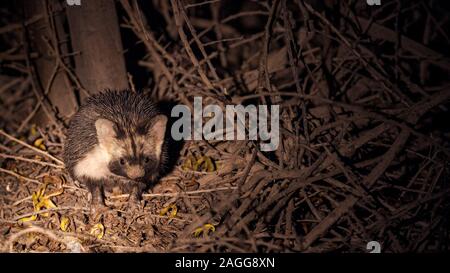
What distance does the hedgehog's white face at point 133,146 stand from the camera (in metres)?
4.28

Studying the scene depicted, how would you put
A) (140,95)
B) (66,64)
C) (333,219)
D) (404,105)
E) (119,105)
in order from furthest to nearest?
1. (66,64)
2. (140,95)
3. (119,105)
4. (404,105)
5. (333,219)

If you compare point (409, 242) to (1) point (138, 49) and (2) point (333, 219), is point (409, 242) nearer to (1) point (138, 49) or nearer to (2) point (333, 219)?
(2) point (333, 219)

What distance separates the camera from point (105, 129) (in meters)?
4.36

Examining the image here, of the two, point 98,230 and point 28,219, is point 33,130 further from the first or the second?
point 98,230

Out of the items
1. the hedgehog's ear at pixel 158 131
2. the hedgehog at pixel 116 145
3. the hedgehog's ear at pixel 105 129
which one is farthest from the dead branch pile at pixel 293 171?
the hedgehog's ear at pixel 105 129

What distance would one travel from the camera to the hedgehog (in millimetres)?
4340

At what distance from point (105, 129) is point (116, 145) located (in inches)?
7.3

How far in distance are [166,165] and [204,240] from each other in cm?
170

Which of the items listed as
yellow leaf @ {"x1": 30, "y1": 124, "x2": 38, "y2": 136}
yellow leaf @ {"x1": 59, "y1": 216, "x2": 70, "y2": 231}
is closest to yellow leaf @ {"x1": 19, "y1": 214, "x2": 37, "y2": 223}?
yellow leaf @ {"x1": 59, "y1": 216, "x2": 70, "y2": 231}

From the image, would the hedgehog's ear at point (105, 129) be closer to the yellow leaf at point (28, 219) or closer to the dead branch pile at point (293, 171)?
the dead branch pile at point (293, 171)

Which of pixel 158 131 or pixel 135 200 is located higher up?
pixel 158 131

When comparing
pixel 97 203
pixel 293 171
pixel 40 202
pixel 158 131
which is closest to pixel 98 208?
pixel 97 203
